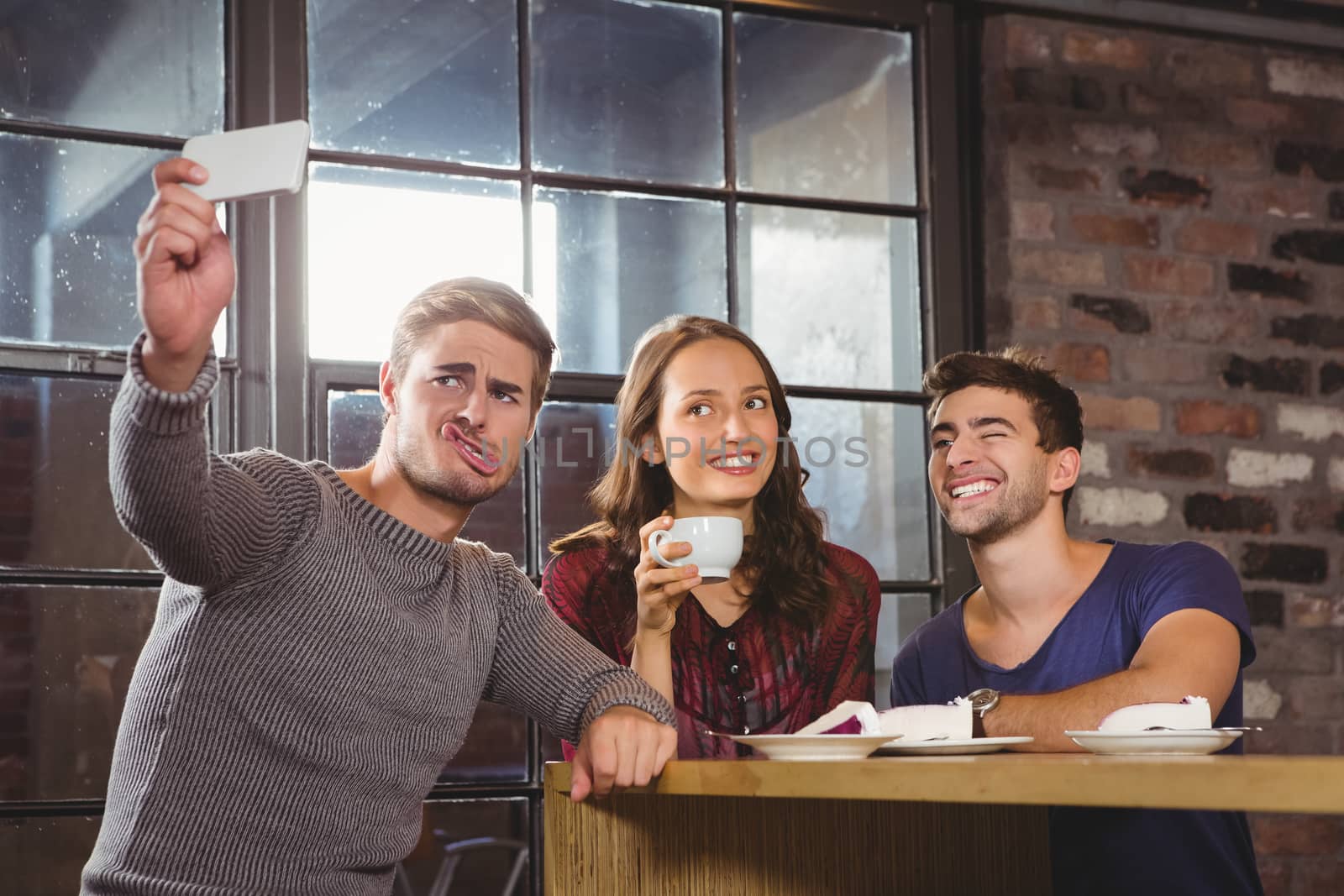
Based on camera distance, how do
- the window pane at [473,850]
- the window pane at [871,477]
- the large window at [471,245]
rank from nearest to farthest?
the large window at [471,245], the window pane at [473,850], the window pane at [871,477]

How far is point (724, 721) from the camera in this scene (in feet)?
6.80

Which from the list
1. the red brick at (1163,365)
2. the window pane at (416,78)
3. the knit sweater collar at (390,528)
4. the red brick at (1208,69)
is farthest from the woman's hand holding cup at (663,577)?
the red brick at (1208,69)

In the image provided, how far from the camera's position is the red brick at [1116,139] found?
3109mm

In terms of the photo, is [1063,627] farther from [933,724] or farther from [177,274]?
[177,274]

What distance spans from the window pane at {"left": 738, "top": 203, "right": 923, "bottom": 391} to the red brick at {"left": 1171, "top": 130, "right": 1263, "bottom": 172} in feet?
2.24

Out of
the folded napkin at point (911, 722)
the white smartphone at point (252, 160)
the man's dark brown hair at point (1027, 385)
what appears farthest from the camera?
the man's dark brown hair at point (1027, 385)

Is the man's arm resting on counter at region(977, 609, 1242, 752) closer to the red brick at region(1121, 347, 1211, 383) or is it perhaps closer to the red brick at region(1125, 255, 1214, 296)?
the red brick at region(1121, 347, 1211, 383)

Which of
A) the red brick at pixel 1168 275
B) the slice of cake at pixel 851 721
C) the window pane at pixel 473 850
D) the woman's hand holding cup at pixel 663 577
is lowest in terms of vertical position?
the window pane at pixel 473 850

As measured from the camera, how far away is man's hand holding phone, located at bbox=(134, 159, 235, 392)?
4.00 ft

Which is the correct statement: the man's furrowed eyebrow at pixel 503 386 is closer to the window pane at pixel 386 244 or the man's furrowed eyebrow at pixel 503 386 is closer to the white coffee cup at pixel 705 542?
the white coffee cup at pixel 705 542

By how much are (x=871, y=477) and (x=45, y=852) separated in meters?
1.73

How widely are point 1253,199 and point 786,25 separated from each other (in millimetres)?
1166


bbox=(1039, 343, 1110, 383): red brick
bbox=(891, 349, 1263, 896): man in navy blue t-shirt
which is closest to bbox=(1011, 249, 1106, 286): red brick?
bbox=(1039, 343, 1110, 383): red brick

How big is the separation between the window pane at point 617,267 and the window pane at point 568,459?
0.32 ft
